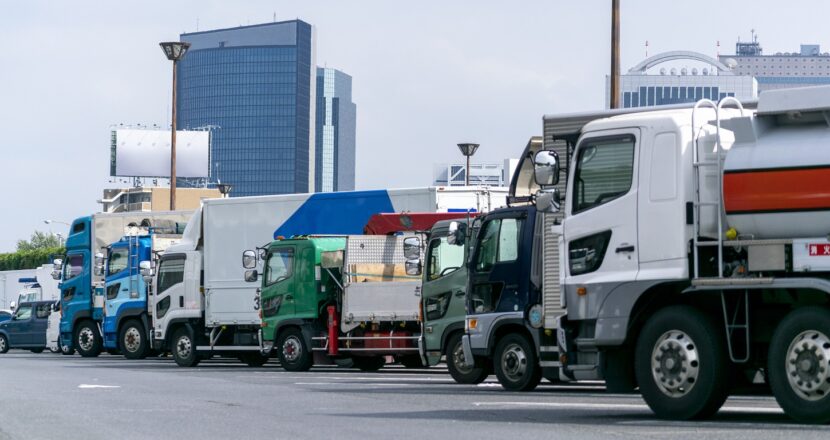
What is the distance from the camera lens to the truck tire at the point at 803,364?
12.4 metres

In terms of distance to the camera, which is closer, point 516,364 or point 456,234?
point 516,364

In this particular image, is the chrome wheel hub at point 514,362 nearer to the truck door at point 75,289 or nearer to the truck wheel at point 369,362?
the truck wheel at point 369,362

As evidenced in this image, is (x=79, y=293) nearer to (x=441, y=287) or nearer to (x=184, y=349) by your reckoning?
(x=184, y=349)

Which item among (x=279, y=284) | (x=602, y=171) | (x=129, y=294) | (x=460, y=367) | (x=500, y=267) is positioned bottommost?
A: (x=460, y=367)

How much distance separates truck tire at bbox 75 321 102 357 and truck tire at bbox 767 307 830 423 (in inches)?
1131

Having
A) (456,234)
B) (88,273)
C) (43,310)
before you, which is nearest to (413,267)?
(456,234)

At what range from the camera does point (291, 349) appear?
93.7 feet

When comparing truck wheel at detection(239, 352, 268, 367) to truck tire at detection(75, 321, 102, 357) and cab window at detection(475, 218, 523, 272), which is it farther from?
cab window at detection(475, 218, 523, 272)

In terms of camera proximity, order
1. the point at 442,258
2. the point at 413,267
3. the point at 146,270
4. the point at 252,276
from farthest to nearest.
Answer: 1. the point at 146,270
2. the point at 252,276
3. the point at 413,267
4. the point at 442,258

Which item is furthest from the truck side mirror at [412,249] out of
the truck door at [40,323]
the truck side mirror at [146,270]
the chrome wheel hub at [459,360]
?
the truck door at [40,323]

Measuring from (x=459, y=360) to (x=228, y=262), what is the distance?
10143 millimetres

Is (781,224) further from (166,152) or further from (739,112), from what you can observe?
(166,152)

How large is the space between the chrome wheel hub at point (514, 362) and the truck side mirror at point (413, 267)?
14.0ft

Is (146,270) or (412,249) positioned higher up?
(412,249)
